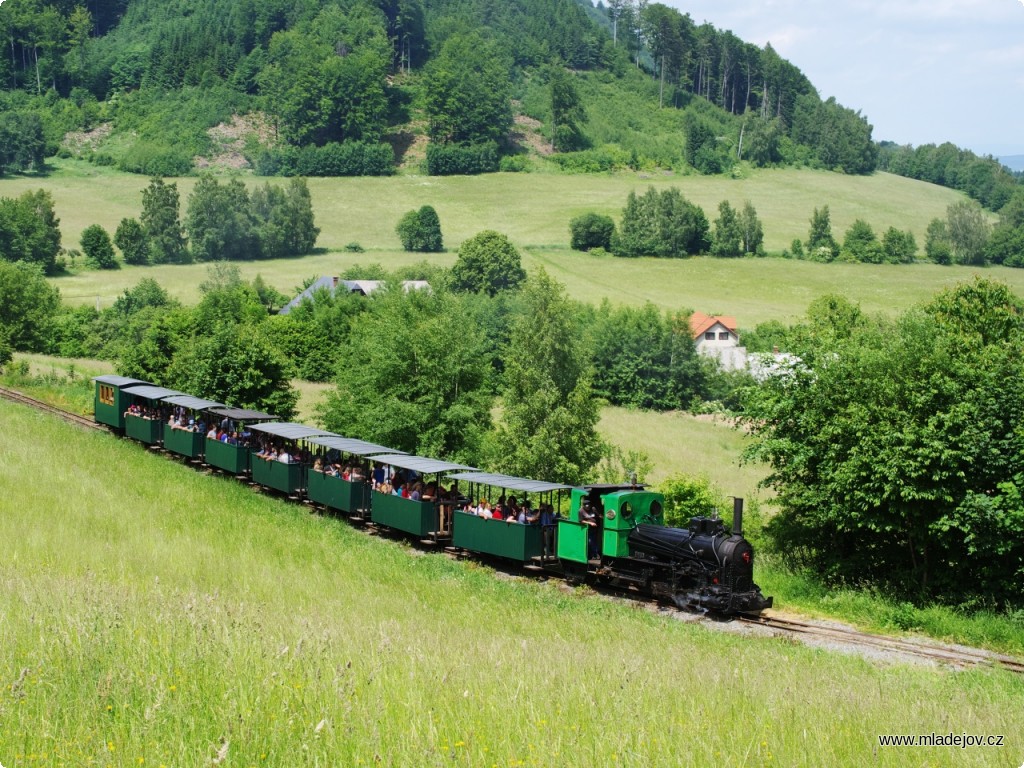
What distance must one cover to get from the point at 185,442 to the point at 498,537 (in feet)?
54.4

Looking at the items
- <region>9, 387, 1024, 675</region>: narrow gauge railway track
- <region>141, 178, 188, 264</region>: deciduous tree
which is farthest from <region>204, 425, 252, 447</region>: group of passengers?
<region>141, 178, 188, 264</region>: deciduous tree

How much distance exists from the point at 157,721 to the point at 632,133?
189 meters

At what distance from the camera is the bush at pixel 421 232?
125m

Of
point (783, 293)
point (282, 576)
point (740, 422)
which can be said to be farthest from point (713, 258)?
point (282, 576)

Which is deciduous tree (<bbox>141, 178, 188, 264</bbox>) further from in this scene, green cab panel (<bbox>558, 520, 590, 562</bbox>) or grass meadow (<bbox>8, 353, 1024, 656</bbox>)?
green cab panel (<bbox>558, 520, 590, 562</bbox>)

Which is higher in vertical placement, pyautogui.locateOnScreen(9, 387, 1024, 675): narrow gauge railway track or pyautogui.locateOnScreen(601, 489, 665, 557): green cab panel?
pyautogui.locateOnScreen(601, 489, 665, 557): green cab panel

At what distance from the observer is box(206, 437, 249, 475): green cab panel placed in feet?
110

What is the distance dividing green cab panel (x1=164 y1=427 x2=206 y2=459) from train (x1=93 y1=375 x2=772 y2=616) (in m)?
0.04

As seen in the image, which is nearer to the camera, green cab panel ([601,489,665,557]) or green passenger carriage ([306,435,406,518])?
green cab panel ([601,489,665,557])

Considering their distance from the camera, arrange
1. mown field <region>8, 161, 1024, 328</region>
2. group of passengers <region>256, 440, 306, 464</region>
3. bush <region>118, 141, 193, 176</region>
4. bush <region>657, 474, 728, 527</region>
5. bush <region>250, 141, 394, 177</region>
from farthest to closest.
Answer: bush <region>250, 141, 394, 177</region> < bush <region>118, 141, 193, 176</region> < mown field <region>8, 161, 1024, 328</region> < group of passengers <region>256, 440, 306, 464</region> < bush <region>657, 474, 728, 527</region>

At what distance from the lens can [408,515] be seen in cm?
2647

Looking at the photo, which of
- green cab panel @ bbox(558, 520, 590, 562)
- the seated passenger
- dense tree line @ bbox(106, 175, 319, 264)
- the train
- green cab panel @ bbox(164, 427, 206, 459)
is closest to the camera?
the train

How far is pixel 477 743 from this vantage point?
874 centimetres

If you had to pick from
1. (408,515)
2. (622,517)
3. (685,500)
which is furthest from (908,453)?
(408,515)
